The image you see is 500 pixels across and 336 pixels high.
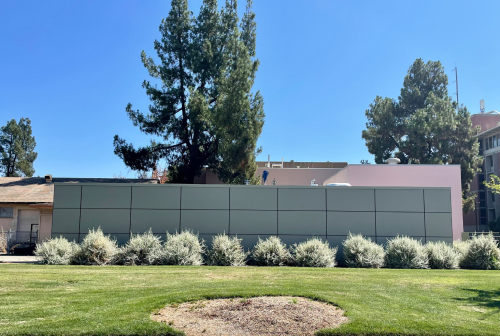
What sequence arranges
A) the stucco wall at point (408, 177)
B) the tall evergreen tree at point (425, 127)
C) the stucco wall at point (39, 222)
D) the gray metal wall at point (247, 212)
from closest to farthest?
the gray metal wall at point (247, 212), the stucco wall at point (408, 177), the stucco wall at point (39, 222), the tall evergreen tree at point (425, 127)

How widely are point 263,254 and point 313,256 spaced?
67.7 inches

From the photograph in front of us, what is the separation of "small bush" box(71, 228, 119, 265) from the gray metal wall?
213 cm

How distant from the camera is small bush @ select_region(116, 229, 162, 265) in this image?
44.3 ft

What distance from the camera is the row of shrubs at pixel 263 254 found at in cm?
1348

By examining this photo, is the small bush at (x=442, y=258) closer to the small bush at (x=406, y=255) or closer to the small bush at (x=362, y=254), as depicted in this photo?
the small bush at (x=406, y=255)

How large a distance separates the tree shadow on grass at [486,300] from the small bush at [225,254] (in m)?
7.02

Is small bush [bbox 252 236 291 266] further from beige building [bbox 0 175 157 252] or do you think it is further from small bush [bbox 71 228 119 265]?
beige building [bbox 0 175 157 252]

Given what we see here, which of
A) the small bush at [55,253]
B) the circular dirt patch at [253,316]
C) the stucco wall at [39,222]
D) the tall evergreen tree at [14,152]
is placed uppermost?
the tall evergreen tree at [14,152]

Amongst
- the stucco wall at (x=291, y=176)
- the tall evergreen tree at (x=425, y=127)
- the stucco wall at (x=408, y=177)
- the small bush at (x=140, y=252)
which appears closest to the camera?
the small bush at (x=140, y=252)

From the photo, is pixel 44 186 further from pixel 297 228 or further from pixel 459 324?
pixel 459 324

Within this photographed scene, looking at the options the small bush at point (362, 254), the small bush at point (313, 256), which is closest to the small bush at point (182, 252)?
the small bush at point (313, 256)

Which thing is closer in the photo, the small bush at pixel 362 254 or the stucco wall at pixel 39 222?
the small bush at pixel 362 254

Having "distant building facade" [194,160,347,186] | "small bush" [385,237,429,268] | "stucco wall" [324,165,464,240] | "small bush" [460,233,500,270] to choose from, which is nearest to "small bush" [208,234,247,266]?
"small bush" [385,237,429,268]

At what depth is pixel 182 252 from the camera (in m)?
13.5
